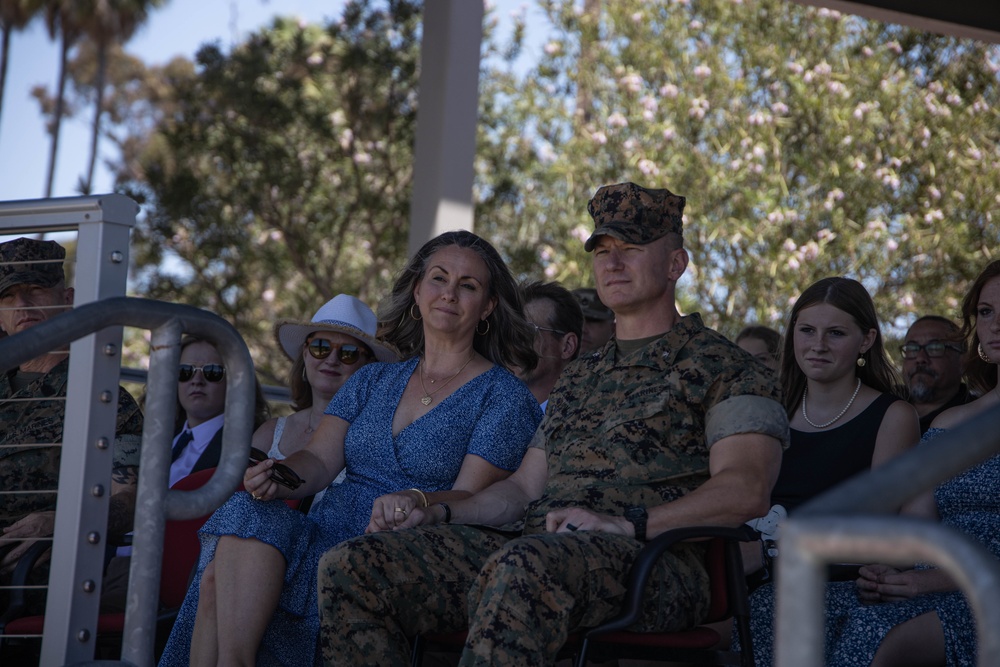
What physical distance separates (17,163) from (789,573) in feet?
61.6

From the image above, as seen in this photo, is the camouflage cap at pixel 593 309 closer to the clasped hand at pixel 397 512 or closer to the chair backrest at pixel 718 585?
the clasped hand at pixel 397 512

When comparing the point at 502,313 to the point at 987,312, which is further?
the point at 502,313

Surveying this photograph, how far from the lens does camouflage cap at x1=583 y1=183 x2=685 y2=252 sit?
346 centimetres

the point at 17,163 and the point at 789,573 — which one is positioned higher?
the point at 17,163

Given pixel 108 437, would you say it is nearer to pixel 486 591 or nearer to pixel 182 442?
pixel 486 591

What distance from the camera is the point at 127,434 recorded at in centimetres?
366

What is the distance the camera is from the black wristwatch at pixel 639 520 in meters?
2.99

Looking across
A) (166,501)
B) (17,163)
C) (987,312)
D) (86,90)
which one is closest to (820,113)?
(987,312)

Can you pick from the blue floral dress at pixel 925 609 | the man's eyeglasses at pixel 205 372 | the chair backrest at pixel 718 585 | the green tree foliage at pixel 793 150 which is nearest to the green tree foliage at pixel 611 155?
the green tree foliage at pixel 793 150

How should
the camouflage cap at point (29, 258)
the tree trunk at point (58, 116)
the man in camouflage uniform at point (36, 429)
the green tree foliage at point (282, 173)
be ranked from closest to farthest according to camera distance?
the man in camouflage uniform at point (36, 429) → the camouflage cap at point (29, 258) → the green tree foliage at point (282, 173) → the tree trunk at point (58, 116)

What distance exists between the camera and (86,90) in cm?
2078

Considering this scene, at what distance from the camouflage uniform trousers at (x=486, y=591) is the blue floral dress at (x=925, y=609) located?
48 centimetres

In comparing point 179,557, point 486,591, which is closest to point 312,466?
point 179,557

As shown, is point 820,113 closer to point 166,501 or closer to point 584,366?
point 584,366
